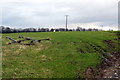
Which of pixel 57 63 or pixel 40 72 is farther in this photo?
pixel 57 63

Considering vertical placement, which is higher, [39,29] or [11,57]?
[39,29]

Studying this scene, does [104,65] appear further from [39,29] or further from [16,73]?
[39,29]

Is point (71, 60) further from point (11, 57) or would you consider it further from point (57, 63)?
point (11, 57)

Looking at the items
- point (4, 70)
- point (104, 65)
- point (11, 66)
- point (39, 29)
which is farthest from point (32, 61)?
point (39, 29)

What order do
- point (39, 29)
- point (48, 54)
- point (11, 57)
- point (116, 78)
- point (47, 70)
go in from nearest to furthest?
1. point (116, 78)
2. point (47, 70)
3. point (11, 57)
4. point (48, 54)
5. point (39, 29)

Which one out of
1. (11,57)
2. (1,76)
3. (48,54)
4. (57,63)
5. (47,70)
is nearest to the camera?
(1,76)

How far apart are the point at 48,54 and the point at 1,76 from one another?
6541mm

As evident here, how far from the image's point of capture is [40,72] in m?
11.1

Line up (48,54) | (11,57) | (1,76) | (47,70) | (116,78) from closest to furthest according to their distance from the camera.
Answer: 1. (1,76)
2. (116,78)
3. (47,70)
4. (11,57)
5. (48,54)

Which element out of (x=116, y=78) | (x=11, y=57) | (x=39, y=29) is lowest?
(x=116, y=78)

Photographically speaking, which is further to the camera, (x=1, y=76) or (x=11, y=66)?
(x=11, y=66)

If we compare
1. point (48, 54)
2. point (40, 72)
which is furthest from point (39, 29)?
point (40, 72)

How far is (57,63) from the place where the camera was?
1330 cm

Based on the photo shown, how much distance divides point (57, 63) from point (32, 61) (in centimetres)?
219
